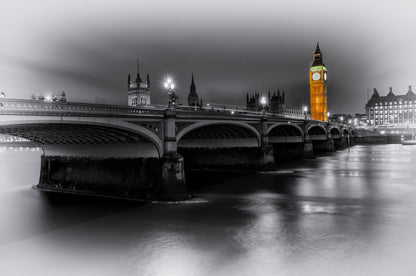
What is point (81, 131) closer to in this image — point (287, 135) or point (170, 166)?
point (170, 166)

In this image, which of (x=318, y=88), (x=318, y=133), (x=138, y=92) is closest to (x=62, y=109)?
(x=318, y=133)

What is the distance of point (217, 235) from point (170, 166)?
7.03 m

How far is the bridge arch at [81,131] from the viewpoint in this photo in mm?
16797

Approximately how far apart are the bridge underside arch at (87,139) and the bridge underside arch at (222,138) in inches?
495

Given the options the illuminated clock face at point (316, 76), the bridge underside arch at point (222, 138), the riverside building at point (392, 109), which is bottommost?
the bridge underside arch at point (222, 138)

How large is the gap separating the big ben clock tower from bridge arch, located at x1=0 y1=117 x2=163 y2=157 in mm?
121312

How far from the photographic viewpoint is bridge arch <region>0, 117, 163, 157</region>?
1680 centimetres

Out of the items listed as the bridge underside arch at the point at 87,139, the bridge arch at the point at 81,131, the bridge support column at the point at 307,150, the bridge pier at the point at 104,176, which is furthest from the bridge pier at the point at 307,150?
the bridge pier at the point at 104,176

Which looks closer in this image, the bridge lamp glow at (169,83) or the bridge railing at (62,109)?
the bridge railing at (62,109)

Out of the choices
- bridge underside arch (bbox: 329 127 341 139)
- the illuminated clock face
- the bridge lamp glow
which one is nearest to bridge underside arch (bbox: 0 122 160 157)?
the bridge lamp glow

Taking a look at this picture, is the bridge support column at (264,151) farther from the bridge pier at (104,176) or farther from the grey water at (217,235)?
the bridge pier at (104,176)

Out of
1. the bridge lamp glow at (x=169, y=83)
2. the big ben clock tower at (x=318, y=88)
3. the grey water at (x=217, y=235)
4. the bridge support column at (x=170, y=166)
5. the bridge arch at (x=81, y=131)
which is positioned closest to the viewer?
the grey water at (x=217, y=235)

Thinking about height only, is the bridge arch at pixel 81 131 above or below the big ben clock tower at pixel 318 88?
below

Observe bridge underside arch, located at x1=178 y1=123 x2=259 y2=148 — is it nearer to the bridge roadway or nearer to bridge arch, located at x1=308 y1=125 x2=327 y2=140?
the bridge roadway
